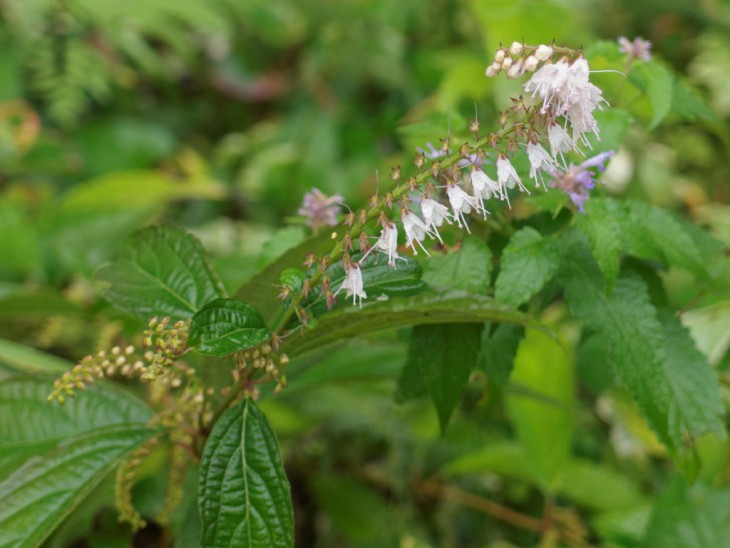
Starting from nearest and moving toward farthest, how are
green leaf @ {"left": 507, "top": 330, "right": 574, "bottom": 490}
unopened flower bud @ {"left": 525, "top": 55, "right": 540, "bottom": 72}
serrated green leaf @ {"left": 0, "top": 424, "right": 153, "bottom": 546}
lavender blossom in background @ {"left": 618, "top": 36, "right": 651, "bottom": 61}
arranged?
1. unopened flower bud @ {"left": 525, "top": 55, "right": 540, "bottom": 72}
2. serrated green leaf @ {"left": 0, "top": 424, "right": 153, "bottom": 546}
3. lavender blossom in background @ {"left": 618, "top": 36, "right": 651, "bottom": 61}
4. green leaf @ {"left": 507, "top": 330, "right": 574, "bottom": 490}

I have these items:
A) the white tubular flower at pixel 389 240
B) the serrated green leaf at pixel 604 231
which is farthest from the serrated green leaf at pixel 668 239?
the white tubular flower at pixel 389 240

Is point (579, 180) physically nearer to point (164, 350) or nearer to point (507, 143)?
point (507, 143)

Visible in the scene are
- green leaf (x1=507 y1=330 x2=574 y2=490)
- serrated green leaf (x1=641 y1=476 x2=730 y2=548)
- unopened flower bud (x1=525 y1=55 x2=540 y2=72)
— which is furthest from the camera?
green leaf (x1=507 y1=330 x2=574 y2=490)

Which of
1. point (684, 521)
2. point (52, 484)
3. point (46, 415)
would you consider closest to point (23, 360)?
point (46, 415)

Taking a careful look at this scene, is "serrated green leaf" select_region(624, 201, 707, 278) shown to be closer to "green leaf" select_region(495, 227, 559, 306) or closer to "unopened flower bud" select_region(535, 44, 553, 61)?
"green leaf" select_region(495, 227, 559, 306)

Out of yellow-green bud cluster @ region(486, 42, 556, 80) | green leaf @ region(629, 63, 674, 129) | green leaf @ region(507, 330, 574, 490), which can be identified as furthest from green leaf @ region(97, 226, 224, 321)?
green leaf @ region(507, 330, 574, 490)

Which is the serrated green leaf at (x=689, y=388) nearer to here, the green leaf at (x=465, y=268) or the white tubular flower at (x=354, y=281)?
the green leaf at (x=465, y=268)
